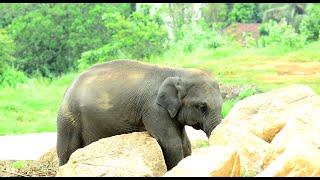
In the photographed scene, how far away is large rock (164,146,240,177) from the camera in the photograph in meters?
5.00

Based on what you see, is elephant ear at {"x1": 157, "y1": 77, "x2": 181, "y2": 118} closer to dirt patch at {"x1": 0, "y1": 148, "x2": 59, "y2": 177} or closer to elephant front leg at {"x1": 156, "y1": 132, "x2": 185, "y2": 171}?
elephant front leg at {"x1": 156, "y1": 132, "x2": 185, "y2": 171}

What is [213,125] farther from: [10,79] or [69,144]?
[10,79]

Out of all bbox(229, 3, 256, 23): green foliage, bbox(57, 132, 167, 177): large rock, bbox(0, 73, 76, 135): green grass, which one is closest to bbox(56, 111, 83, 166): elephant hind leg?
bbox(57, 132, 167, 177): large rock

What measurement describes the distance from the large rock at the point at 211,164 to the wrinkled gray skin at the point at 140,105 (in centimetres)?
147

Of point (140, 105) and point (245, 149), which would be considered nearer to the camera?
point (245, 149)

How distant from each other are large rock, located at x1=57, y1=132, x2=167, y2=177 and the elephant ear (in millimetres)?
324

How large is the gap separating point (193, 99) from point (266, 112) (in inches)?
27.0

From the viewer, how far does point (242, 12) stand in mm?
46062

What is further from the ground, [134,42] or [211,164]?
[211,164]

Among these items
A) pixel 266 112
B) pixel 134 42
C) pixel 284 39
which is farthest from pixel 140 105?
pixel 134 42

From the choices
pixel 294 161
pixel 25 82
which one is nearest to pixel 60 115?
pixel 294 161

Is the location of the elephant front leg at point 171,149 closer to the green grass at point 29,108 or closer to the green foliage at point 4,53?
the green grass at point 29,108

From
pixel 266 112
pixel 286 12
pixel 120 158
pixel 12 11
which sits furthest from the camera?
pixel 286 12

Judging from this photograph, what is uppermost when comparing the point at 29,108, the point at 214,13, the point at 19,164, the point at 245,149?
the point at 245,149
